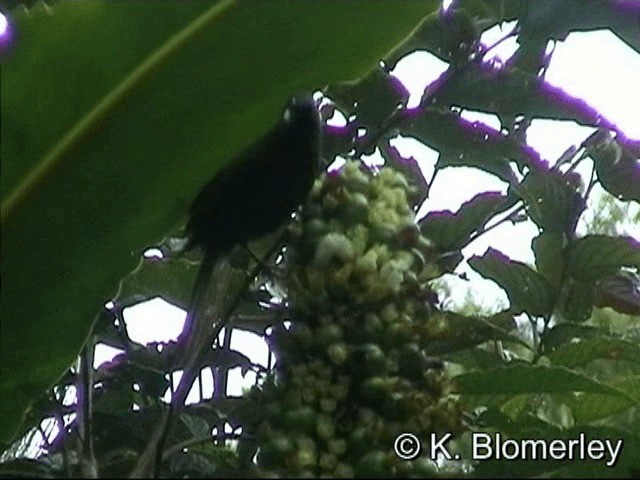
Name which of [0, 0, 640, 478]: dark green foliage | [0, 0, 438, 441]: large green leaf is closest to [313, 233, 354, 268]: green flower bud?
[0, 0, 640, 478]: dark green foliage

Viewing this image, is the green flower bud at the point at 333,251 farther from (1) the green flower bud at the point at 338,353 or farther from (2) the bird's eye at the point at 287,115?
(2) the bird's eye at the point at 287,115

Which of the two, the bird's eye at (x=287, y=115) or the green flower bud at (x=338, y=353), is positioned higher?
the bird's eye at (x=287, y=115)

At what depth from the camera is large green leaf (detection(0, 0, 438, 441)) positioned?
1.09 m

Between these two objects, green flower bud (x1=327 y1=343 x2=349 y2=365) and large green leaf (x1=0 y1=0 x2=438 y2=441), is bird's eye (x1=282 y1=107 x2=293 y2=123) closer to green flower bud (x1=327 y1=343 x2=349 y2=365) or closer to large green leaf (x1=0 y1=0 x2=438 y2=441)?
large green leaf (x1=0 y1=0 x2=438 y2=441)

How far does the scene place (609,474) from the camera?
77 centimetres

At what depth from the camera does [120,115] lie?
1.11m

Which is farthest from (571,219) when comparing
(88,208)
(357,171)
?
(88,208)

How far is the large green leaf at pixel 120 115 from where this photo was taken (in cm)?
109

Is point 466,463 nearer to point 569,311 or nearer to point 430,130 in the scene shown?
point 569,311

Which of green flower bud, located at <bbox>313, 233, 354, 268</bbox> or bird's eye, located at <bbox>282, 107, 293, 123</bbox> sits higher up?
bird's eye, located at <bbox>282, 107, 293, 123</bbox>

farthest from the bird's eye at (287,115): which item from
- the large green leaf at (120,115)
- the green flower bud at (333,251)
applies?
the green flower bud at (333,251)

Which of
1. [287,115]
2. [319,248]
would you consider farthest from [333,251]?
[287,115]

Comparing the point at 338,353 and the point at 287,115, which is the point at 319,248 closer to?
the point at 338,353

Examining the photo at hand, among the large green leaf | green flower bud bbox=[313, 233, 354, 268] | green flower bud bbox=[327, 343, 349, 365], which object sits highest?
the large green leaf
